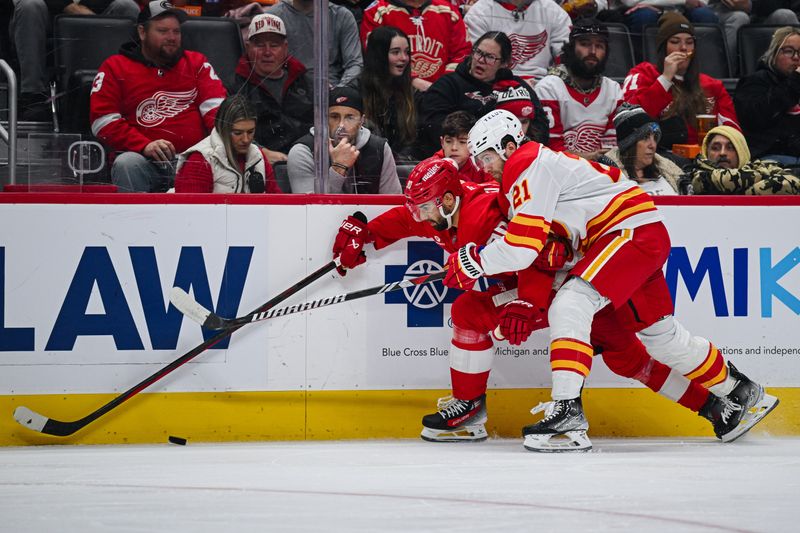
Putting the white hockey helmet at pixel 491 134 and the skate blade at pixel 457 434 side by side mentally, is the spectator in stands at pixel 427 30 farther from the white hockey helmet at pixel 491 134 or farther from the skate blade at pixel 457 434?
the skate blade at pixel 457 434

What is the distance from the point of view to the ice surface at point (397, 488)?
2.65m

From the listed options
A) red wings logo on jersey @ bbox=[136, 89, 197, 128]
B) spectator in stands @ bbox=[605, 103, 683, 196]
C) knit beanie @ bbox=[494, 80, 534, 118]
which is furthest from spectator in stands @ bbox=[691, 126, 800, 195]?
red wings logo on jersey @ bbox=[136, 89, 197, 128]

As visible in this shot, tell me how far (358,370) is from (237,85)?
3.87ft

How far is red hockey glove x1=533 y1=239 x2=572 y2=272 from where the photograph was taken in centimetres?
400

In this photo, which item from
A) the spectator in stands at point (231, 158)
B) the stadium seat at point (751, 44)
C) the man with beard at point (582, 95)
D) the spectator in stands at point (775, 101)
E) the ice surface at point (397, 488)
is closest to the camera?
the ice surface at point (397, 488)

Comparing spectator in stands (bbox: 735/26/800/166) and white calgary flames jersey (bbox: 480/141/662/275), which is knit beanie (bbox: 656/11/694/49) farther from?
white calgary flames jersey (bbox: 480/141/662/275)

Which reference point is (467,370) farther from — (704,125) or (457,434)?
(704,125)

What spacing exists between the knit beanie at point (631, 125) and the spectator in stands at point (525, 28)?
0.38 m

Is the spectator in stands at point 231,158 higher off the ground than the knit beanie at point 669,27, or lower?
lower

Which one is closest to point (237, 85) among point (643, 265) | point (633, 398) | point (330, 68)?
point (330, 68)

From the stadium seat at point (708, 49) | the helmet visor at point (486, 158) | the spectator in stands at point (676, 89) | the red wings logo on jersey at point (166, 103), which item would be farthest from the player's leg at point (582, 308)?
the red wings logo on jersey at point (166, 103)

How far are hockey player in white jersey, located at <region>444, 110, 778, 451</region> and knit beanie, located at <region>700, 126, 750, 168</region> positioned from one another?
2.67 ft

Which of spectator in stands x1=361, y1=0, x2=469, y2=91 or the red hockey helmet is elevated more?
spectator in stands x1=361, y1=0, x2=469, y2=91

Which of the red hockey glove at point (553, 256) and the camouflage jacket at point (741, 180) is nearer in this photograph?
the red hockey glove at point (553, 256)
